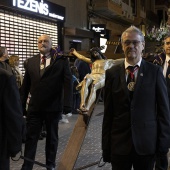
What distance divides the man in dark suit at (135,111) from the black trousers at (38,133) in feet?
6.85

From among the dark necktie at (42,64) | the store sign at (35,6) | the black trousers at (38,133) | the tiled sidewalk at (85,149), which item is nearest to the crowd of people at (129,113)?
the black trousers at (38,133)

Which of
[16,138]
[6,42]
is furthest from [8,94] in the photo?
[6,42]

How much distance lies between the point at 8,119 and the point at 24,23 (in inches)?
387

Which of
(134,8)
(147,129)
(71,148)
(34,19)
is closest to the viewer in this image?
(147,129)

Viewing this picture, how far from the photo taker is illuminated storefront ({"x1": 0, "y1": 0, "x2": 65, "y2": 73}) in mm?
11414

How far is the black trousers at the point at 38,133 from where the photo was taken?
5184mm

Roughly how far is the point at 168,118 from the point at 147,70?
436 millimetres

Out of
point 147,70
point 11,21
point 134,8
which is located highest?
point 134,8

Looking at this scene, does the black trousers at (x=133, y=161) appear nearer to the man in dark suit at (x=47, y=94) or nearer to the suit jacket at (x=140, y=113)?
the suit jacket at (x=140, y=113)

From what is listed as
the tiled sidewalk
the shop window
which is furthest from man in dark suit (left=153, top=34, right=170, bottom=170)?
the shop window

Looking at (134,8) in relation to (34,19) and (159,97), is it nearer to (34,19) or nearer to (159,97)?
(34,19)

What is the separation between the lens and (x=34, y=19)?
13344 millimetres

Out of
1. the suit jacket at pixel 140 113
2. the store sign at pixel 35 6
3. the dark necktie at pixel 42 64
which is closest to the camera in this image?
the suit jacket at pixel 140 113

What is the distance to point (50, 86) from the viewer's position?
207 inches
